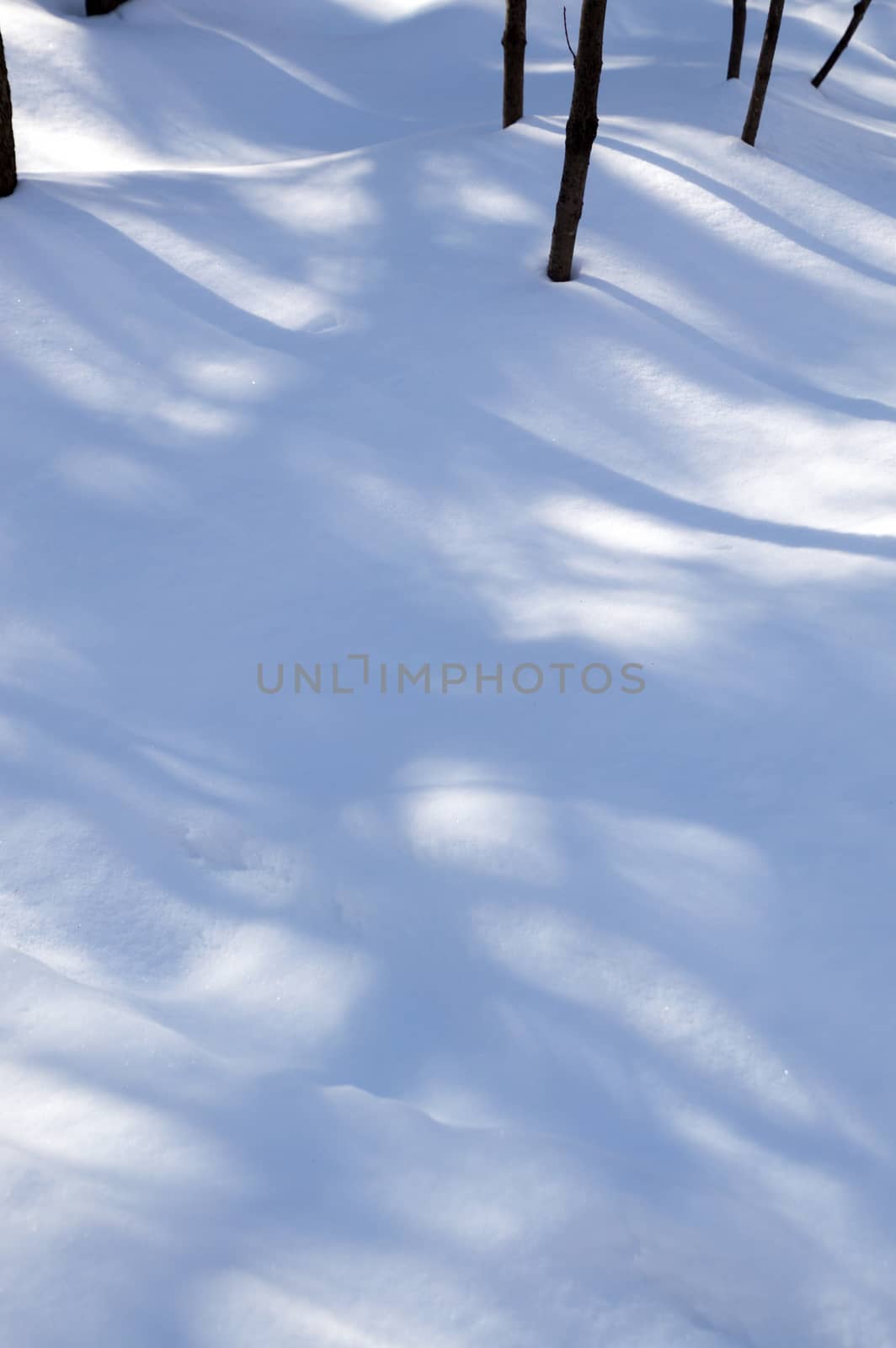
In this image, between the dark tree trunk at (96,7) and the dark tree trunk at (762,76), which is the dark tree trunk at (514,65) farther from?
the dark tree trunk at (96,7)

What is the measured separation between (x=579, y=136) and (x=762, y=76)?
9.40ft

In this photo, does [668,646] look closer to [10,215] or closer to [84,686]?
[84,686]

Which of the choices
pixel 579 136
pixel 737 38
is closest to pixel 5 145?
pixel 579 136

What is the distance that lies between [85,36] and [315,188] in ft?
18.8

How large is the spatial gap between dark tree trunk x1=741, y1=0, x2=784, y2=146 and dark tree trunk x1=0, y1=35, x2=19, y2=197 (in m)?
5.66

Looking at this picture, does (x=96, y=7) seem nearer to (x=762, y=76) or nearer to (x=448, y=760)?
(x=762, y=76)

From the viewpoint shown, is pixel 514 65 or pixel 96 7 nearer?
pixel 514 65

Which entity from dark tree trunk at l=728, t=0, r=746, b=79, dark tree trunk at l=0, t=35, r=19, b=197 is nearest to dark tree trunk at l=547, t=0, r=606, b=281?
dark tree trunk at l=0, t=35, r=19, b=197

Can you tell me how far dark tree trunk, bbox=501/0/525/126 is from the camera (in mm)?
8977

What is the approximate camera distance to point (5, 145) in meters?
7.41

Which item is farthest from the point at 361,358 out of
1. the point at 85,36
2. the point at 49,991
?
the point at 85,36

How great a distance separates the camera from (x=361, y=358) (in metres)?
6.88

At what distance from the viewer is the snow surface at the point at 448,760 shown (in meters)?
2.61

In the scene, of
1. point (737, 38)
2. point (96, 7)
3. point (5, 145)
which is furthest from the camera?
point (96, 7)
